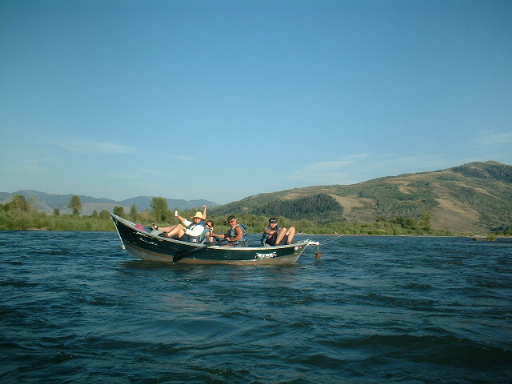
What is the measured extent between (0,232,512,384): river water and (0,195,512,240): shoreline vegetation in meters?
25.9

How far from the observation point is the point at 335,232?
55688mm

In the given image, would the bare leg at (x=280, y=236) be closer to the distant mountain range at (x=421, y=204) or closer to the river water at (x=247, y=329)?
the river water at (x=247, y=329)

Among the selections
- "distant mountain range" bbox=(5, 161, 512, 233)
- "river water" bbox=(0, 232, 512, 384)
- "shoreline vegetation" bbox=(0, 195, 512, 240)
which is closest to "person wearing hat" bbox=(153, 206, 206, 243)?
"river water" bbox=(0, 232, 512, 384)

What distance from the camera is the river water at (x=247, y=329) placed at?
4598 millimetres

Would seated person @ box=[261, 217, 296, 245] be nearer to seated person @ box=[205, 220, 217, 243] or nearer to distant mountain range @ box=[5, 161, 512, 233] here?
seated person @ box=[205, 220, 217, 243]

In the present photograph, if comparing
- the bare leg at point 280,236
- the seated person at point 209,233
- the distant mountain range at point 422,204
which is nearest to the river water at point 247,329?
the seated person at point 209,233

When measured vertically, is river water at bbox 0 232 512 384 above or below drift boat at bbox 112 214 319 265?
below

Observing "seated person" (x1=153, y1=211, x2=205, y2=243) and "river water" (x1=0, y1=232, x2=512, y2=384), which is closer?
"river water" (x1=0, y1=232, x2=512, y2=384)

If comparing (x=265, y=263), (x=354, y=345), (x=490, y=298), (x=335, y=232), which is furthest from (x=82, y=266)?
(x=335, y=232)

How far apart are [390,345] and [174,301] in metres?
4.51

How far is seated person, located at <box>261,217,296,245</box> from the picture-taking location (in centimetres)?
1655

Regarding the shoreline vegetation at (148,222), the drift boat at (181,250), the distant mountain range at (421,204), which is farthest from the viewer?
the distant mountain range at (421,204)

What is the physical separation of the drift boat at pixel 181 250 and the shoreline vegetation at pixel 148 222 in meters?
24.5

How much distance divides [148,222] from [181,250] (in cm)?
3724
